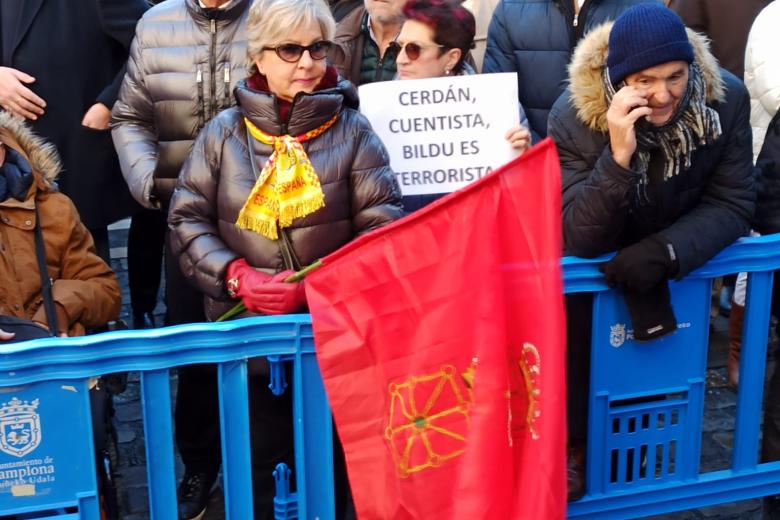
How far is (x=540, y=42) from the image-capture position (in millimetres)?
4898

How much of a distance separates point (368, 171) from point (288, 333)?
2.41 feet

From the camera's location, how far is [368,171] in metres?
3.67

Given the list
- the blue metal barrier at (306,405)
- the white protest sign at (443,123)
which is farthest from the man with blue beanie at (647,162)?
the white protest sign at (443,123)

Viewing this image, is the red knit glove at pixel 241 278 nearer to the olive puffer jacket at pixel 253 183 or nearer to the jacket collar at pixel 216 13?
the olive puffer jacket at pixel 253 183

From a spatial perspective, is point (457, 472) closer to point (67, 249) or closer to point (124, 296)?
point (67, 249)

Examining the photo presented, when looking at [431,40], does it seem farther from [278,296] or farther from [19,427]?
[19,427]

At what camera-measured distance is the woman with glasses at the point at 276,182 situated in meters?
3.60

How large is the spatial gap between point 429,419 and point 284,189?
3.11 feet

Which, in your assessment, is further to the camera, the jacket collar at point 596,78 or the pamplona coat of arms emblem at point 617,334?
the jacket collar at point 596,78

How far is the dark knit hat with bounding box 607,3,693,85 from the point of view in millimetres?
3602

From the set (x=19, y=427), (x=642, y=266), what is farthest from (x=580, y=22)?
(x=19, y=427)

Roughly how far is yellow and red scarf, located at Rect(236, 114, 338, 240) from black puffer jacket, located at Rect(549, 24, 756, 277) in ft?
2.81

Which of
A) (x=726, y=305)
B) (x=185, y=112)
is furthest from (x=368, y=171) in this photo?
(x=726, y=305)

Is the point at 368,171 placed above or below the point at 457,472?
above
